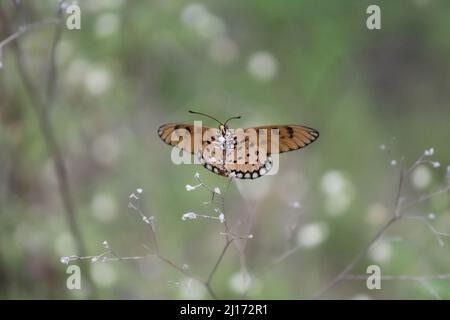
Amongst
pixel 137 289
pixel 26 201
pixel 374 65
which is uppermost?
pixel 374 65

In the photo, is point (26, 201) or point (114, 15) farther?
point (26, 201)

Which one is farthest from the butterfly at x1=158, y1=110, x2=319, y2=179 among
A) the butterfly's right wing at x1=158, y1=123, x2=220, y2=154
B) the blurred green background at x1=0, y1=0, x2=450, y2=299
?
the blurred green background at x1=0, y1=0, x2=450, y2=299

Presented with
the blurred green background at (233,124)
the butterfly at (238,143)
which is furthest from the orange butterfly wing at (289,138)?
the blurred green background at (233,124)

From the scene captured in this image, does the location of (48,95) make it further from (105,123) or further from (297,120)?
(297,120)

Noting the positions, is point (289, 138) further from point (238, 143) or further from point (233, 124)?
point (233, 124)

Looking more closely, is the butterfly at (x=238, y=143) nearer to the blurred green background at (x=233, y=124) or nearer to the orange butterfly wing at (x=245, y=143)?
the orange butterfly wing at (x=245, y=143)

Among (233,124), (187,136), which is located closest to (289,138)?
(187,136)

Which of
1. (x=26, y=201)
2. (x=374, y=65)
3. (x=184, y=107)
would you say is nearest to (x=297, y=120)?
(x=184, y=107)

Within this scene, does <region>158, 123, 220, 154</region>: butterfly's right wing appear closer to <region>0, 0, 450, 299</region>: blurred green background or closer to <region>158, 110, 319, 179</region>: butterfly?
<region>158, 110, 319, 179</region>: butterfly
